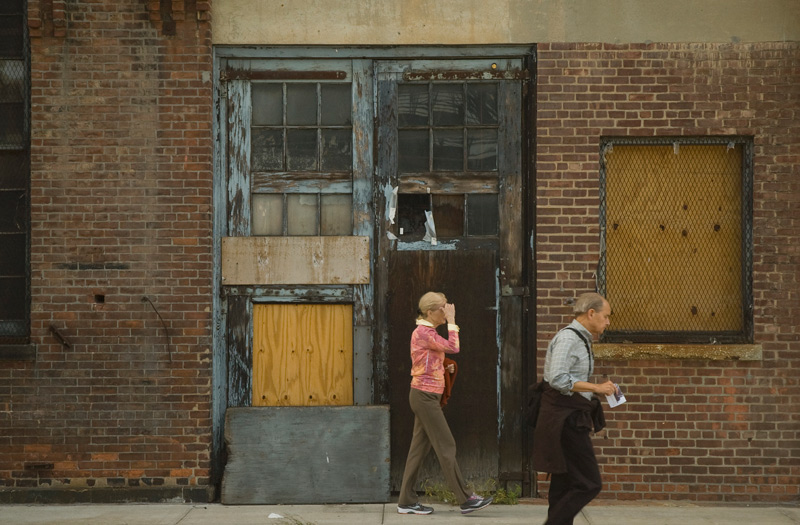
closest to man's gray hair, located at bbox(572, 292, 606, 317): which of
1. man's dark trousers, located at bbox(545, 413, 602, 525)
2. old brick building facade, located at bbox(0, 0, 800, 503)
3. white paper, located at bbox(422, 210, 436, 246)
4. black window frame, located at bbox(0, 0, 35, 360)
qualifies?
man's dark trousers, located at bbox(545, 413, 602, 525)

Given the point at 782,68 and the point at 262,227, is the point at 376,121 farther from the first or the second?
the point at 782,68

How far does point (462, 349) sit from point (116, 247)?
3.17 metres

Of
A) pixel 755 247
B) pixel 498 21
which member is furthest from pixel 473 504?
pixel 498 21

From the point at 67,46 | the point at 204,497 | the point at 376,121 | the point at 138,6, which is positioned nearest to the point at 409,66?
the point at 376,121

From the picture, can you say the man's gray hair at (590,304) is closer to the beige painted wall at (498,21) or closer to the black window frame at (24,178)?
the beige painted wall at (498,21)

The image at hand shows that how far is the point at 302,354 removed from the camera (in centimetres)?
887

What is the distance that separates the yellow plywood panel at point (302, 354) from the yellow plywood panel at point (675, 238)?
7.99ft

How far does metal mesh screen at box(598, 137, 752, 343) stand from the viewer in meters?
8.80

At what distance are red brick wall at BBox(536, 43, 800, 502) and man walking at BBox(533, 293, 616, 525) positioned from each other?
227 centimetres

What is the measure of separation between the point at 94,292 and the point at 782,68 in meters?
6.31

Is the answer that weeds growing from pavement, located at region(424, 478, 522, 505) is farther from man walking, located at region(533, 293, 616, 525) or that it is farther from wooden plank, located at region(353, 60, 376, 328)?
man walking, located at region(533, 293, 616, 525)

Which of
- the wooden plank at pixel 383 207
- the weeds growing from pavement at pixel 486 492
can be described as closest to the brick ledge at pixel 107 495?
the wooden plank at pixel 383 207

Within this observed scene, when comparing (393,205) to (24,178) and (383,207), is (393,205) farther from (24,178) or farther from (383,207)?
(24,178)

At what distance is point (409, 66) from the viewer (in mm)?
8898
